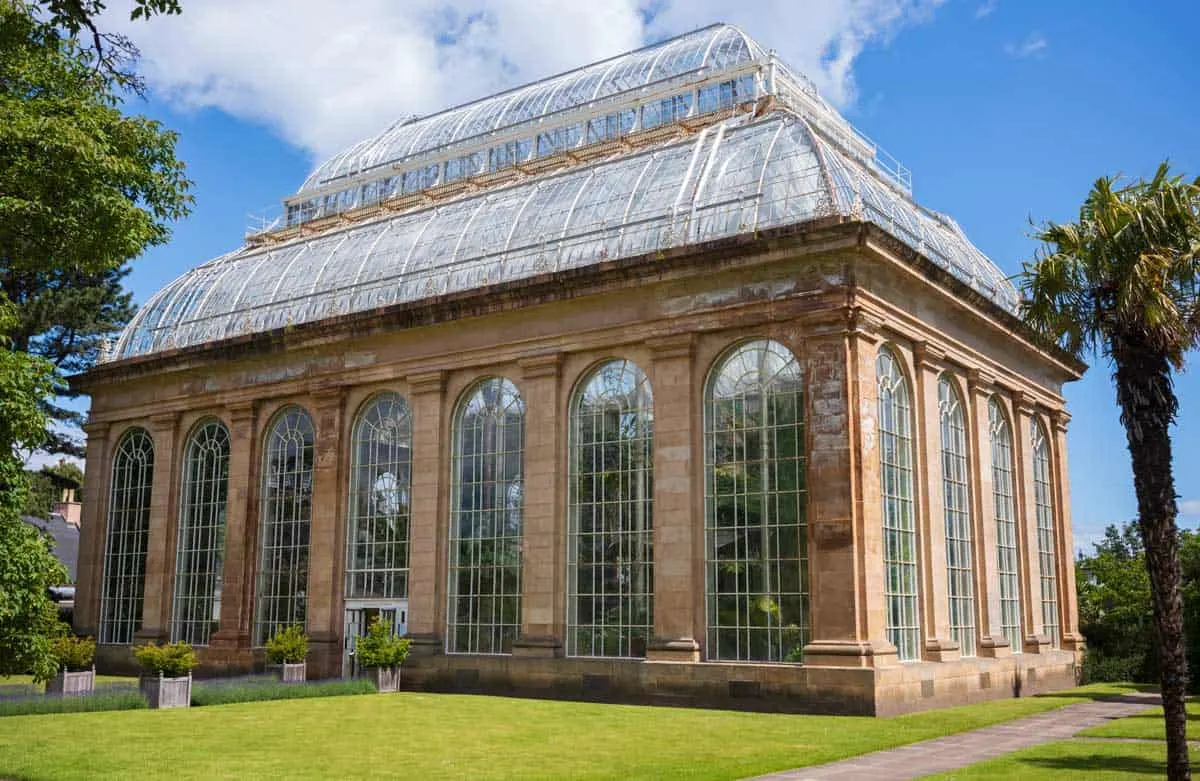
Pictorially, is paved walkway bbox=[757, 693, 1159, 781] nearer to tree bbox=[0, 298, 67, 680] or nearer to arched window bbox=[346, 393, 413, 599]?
tree bbox=[0, 298, 67, 680]

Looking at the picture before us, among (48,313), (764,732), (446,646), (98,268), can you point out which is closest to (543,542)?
(446,646)

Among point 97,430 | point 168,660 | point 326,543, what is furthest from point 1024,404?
point 97,430

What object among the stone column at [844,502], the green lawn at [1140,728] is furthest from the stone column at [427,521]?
the green lawn at [1140,728]

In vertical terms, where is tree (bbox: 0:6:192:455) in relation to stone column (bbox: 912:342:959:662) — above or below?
above

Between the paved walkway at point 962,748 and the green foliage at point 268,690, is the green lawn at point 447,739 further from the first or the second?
the green foliage at point 268,690

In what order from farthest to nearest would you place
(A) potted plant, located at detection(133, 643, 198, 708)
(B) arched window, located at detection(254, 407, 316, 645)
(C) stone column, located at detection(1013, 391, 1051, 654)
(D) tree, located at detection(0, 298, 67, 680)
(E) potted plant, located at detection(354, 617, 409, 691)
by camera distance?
(B) arched window, located at detection(254, 407, 316, 645), (C) stone column, located at detection(1013, 391, 1051, 654), (E) potted plant, located at detection(354, 617, 409, 691), (A) potted plant, located at detection(133, 643, 198, 708), (D) tree, located at detection(0, 298, 67, 680)

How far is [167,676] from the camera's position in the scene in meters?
28.6

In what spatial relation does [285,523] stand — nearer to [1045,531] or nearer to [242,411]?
[242,411]

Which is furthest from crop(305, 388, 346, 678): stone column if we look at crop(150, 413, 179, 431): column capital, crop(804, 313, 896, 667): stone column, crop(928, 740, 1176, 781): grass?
crop(928, 740, 1176, 781): grass

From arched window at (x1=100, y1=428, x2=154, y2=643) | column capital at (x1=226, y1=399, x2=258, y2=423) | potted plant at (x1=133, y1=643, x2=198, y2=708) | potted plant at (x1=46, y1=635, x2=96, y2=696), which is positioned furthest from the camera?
arched window at (x1=100, y1=428, x2=154, y2=643)

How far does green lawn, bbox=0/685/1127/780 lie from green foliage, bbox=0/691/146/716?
87 centimetres

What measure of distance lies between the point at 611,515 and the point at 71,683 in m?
15.4

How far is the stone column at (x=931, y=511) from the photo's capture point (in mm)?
28984

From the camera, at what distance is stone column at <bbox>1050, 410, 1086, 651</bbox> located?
128ft
